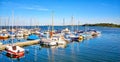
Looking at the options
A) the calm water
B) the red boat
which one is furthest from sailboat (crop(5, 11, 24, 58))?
the calm water

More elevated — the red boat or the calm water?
the red boat

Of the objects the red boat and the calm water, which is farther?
the red boat

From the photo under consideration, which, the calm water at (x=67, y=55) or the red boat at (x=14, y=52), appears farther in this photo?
the red boat at (x=14, y=52)

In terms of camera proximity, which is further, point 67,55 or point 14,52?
point 67,55

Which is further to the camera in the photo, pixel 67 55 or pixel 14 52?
pixel 67 55

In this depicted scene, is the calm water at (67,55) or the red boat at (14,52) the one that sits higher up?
the red boat at (14,52)

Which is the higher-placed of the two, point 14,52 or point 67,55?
point 14,52

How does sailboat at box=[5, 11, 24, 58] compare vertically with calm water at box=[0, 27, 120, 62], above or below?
above

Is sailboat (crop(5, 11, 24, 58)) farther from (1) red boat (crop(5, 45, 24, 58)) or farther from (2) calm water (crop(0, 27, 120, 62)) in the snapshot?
(2) calm water (crop(0, 27, 120, 62))

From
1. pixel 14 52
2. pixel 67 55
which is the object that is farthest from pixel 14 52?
pixel 67 55

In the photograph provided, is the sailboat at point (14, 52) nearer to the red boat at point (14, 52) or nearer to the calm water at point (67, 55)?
the red boat at point (14, 52)

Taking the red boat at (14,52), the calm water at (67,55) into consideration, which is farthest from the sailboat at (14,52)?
the calm water at (67,55)

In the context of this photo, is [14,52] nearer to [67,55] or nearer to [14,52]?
[14,52]

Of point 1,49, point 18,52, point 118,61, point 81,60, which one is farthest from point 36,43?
point 118,61
